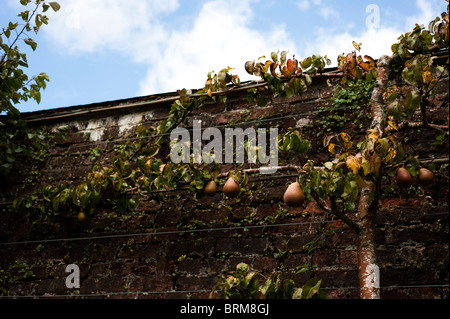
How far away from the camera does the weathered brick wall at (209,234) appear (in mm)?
2400

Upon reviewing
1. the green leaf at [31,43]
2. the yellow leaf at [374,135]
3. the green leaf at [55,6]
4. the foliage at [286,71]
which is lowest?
the yellow leaf at [374,135]

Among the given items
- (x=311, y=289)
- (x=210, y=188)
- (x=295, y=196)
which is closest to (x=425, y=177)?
(x=295, y=196)

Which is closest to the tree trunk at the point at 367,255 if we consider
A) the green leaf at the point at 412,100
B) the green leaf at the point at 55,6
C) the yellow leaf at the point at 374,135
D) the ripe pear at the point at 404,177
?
the ripe pear at the point at 404,177

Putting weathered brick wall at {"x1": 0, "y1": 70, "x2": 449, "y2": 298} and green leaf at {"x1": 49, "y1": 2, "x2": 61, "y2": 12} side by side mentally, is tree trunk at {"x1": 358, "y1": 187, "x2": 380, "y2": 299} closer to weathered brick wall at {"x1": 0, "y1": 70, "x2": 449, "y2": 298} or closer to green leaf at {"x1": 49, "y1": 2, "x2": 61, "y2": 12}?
weathered brick wall at {"x1": 0, "y1": 70, "x2": 449, "y2": 298}

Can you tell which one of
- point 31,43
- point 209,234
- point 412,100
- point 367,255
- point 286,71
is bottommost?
point 367,255

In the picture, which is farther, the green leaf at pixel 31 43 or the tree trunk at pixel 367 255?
the green leaf at pixel 31 43

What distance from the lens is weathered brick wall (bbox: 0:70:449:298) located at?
2.40 metres

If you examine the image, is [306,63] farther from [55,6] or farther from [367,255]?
[55,6]

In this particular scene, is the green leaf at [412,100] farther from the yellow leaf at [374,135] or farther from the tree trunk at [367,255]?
the tree trunk at [367,255]

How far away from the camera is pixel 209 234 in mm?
2822

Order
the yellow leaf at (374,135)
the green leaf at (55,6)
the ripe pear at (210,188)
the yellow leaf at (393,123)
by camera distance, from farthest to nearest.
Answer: the green leaf at (55,6)
the ripe pear at (210,188)
the yellow leaf at (393,123)
the yellow leaf at (374,135)

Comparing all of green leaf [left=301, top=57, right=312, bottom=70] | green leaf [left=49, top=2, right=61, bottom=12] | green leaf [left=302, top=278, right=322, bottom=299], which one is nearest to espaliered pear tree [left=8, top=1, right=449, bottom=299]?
green leaf [left=301, top=57, right=312, bottom=70]

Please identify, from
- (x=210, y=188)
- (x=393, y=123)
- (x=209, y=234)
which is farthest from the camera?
(x=209, y=234)
